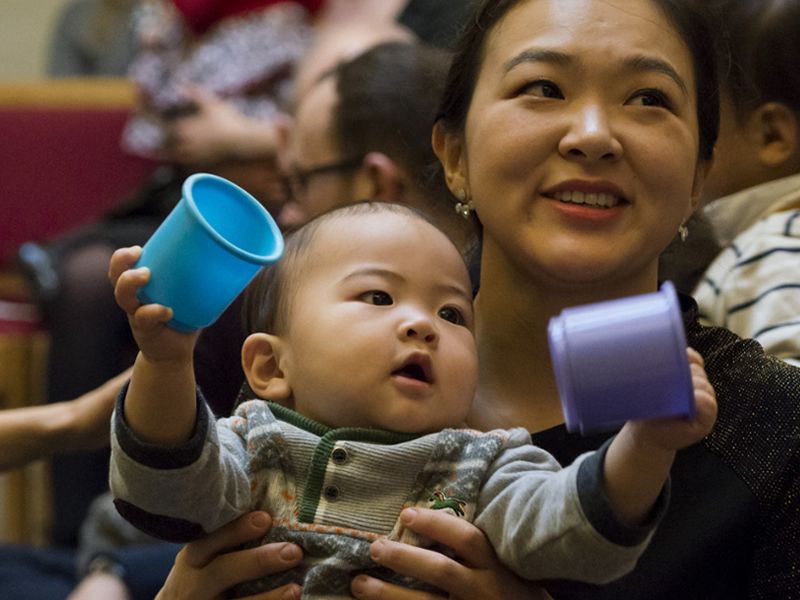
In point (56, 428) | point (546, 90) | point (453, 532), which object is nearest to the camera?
point (453, 532)

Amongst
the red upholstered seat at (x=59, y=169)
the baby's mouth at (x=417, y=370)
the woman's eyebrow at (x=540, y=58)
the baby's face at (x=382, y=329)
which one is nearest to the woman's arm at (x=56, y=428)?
the baby's face at (x=382, y=329)

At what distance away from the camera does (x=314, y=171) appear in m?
2.28

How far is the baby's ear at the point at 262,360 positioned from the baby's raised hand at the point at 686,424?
465mm

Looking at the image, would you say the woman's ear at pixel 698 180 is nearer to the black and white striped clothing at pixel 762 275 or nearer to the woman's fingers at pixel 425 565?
the black and white striped clothing at pixel 762 275

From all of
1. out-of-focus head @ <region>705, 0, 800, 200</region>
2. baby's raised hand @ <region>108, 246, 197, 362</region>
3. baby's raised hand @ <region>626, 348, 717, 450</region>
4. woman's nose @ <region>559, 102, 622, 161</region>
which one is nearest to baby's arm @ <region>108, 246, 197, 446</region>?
baby's raised hand @ <region>108, 246, 197, 362</region>

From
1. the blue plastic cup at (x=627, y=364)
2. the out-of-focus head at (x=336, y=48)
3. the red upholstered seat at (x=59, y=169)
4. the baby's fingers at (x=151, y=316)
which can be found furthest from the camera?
the red upholstered seat at (x=59, y=169)

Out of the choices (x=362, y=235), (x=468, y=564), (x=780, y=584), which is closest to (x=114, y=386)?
(x=362, y=235)

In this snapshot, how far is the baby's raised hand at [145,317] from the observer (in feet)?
3.55

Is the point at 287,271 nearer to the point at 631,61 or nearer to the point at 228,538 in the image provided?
the point at 228,538

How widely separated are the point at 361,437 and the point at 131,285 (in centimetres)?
29

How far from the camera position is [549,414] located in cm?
150

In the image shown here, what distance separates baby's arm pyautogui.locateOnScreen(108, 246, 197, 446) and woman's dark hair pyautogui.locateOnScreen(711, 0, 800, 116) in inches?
41.9

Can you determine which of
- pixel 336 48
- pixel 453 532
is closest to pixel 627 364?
pixel 453 532

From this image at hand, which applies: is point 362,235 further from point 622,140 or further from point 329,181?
point 329,181
